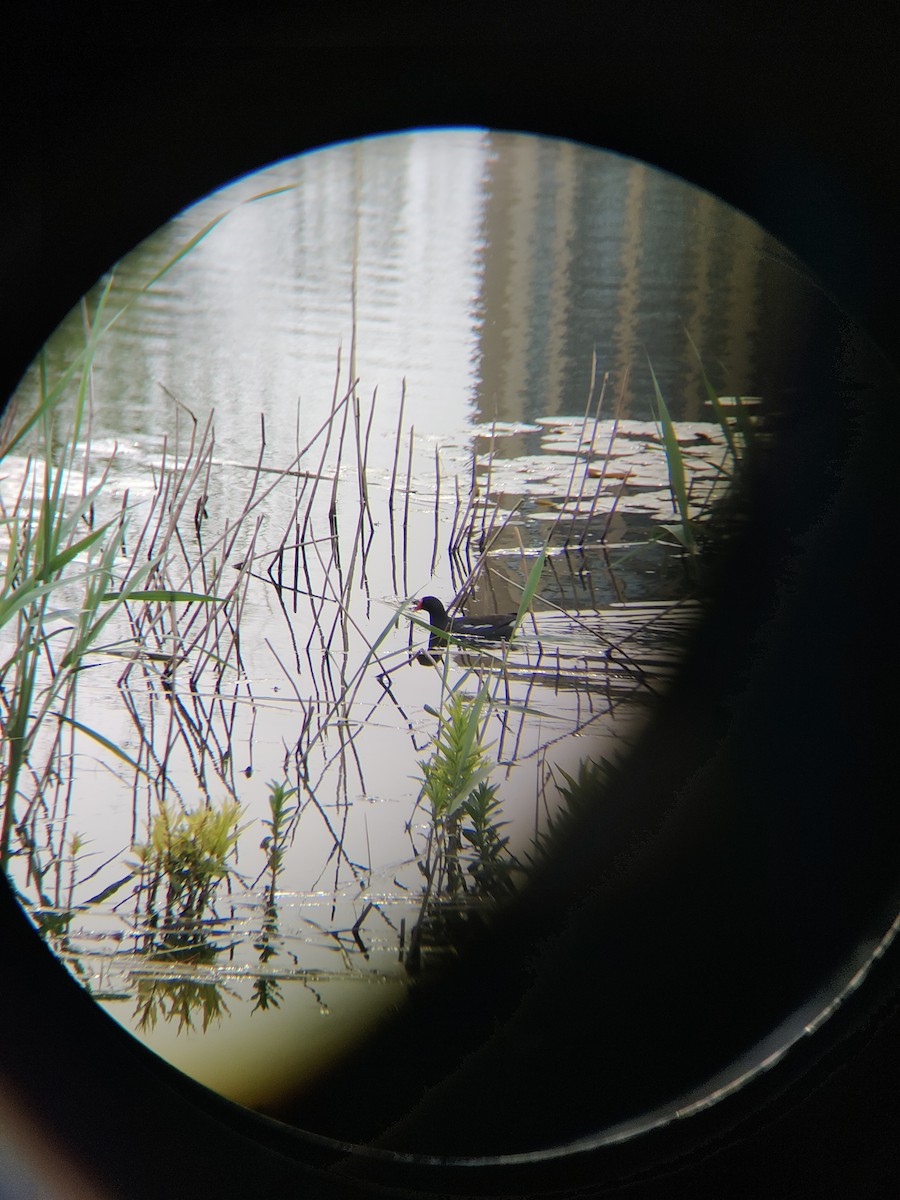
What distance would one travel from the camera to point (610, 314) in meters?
1.08

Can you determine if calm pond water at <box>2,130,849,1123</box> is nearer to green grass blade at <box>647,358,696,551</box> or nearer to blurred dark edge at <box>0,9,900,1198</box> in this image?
green grass blade at <box>647,358,696,551</box>

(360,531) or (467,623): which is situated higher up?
(360,531)

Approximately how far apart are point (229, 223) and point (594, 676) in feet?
2.76

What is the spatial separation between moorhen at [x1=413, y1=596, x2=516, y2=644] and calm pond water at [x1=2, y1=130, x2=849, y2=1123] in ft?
0.09

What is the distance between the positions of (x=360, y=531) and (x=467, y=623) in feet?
0.72

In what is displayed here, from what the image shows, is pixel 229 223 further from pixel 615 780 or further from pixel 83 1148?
pixel 83 1148

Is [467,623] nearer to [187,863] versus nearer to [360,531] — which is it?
[360,531]

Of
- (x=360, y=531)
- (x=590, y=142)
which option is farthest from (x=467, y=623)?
(x=590, y=142)

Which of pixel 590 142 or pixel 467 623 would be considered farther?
pixel 467 623

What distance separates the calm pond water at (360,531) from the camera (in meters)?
0.85

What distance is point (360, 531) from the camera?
1288 mm

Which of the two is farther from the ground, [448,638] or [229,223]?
[229,223]

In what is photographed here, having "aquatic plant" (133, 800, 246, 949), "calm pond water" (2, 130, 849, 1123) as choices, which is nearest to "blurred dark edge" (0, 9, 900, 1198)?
"calm pond water" (2, 130, 849, 1123)

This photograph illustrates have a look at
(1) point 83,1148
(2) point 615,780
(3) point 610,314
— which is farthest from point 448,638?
(1) point 83,1148
